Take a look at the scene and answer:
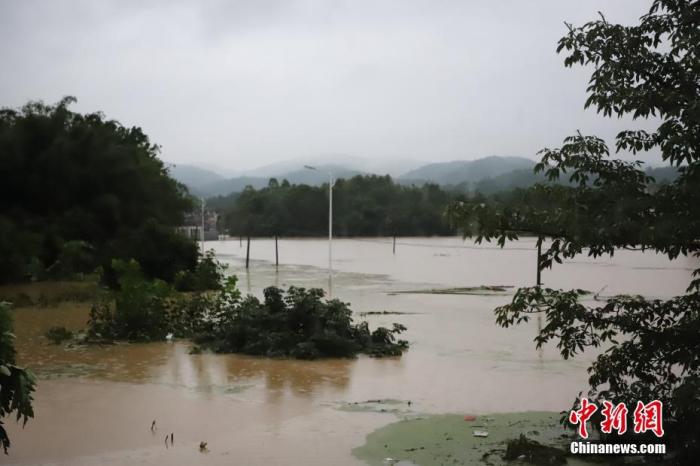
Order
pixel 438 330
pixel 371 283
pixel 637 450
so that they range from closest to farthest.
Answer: pixel 637 450
pixel 438 330
pixel 371 283

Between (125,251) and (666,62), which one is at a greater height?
(666,62)

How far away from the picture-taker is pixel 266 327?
13.6 metres

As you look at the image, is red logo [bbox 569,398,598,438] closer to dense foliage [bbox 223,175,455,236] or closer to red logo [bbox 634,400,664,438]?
red logo [bbox 634,400,664,438]

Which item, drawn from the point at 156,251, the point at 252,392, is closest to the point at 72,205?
the point at 156,251

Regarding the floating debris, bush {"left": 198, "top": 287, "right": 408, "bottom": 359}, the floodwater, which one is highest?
bush {"left": 198, "top": 287, "right": 408, "bottom": 359}

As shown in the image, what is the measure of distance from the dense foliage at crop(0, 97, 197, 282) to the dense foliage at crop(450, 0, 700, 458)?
76.0 ft

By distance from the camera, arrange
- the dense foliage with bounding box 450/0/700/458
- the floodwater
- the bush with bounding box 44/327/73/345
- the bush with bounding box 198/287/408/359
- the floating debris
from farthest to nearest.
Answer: the floating debris
the bush with bounding box 44/327/73/345
the bush with bounding box 198/287/408/359
the floodwater
the dense foliage with bounding box 450/0/700/458

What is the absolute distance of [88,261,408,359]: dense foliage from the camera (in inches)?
512

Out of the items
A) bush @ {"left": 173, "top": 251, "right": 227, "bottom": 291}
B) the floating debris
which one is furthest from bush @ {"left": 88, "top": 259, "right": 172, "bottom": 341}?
the floating debris

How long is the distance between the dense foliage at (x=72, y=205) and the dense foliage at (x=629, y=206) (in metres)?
23.2

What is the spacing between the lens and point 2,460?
707cm

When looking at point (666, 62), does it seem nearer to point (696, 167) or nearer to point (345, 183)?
point (696, 167)

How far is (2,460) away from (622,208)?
601cm

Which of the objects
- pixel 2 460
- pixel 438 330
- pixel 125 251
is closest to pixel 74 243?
pixel 125 251
